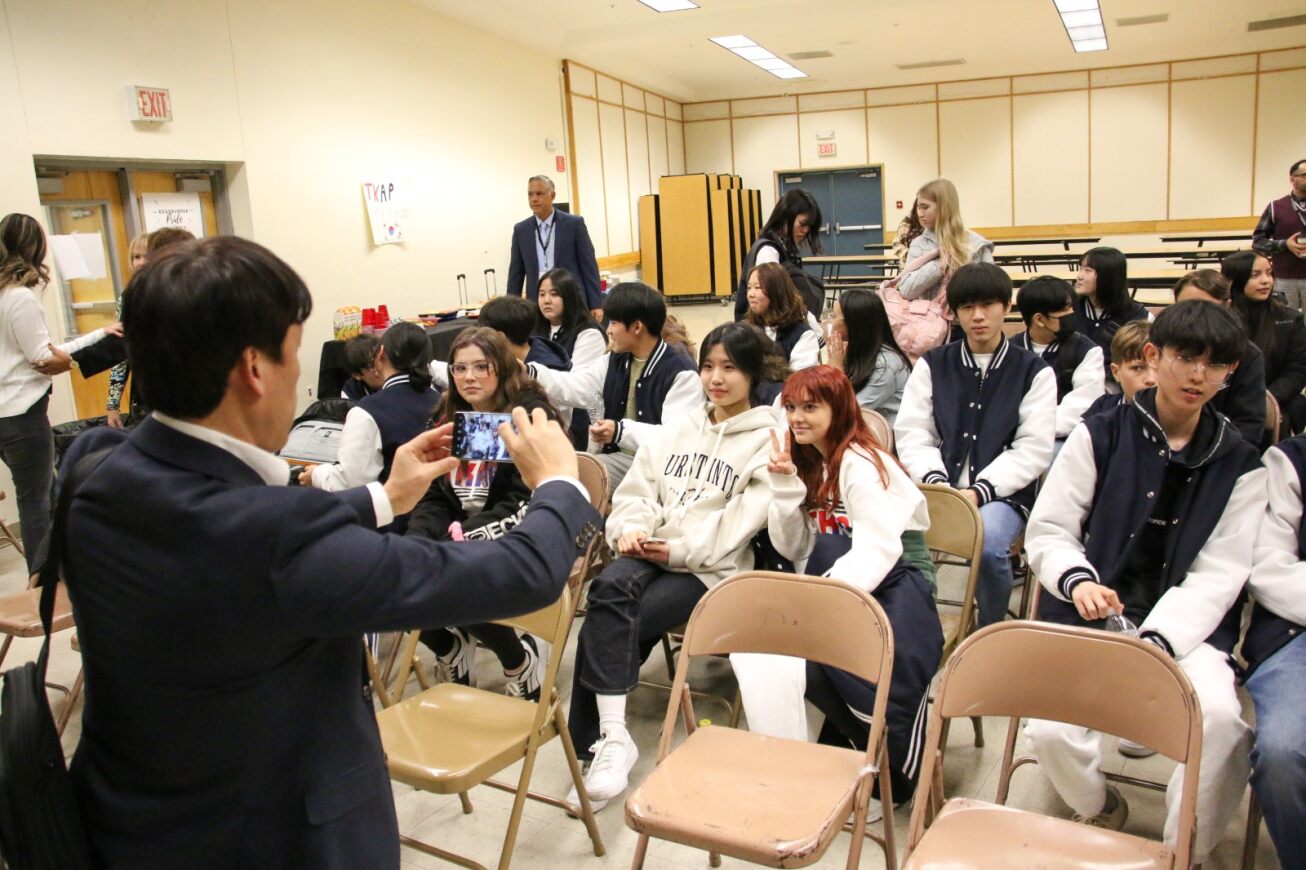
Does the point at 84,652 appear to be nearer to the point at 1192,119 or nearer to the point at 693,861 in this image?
the point at 693,861

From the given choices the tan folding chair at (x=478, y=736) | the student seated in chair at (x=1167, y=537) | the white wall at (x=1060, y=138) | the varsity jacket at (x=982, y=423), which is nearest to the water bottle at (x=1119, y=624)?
the student seated in chair at (x=1167, y=537)

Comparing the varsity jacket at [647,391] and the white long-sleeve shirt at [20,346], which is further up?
the white long-sleeve shirt at [20,346]

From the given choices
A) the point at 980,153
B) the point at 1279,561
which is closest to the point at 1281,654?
the point at 1279,561

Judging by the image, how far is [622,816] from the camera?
2580 millimetres

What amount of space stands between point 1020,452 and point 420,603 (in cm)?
281

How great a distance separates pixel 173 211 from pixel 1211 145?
43.7ft

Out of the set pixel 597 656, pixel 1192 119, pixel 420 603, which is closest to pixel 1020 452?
pixel 597 656

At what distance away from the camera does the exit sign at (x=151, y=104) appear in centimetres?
588

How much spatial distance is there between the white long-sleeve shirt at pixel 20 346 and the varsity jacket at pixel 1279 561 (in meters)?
4.18

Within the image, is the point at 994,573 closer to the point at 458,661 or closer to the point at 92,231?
the point at 458,661

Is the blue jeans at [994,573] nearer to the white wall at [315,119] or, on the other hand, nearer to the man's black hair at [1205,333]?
the man's black hair at [1205,333]

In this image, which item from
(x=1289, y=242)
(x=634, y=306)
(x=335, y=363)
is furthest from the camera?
(x=335, y=363)

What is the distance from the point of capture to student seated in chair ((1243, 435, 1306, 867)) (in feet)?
6.12

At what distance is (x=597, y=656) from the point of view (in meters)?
2.71
